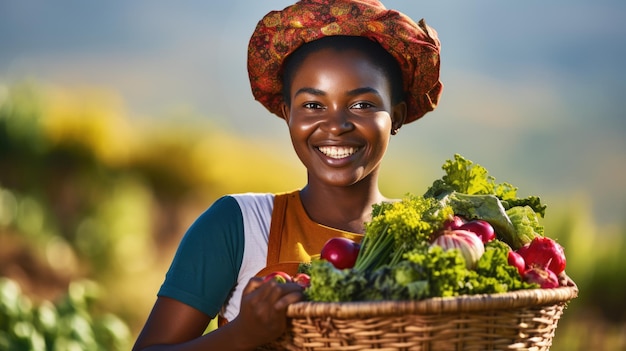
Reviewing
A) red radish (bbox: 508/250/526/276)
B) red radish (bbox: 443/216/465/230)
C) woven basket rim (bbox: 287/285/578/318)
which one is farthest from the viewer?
red radish (bbox: 443/216/465/230)

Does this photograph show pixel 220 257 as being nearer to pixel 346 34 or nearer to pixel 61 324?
pixel 346 34

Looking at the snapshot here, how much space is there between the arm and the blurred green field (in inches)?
129

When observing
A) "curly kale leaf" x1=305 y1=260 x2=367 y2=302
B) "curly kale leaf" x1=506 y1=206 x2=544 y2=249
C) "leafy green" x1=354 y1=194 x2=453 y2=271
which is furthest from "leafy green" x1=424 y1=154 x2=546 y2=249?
"curly kale leaf" x1=305 y1=260 x2=367 y2=302

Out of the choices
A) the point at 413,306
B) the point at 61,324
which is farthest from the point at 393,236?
the point at 61,324

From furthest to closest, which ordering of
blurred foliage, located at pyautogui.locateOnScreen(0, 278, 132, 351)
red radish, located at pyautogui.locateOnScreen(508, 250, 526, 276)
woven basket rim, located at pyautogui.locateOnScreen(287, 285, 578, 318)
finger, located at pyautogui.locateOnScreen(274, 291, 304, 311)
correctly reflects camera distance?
blurred foliage, located at pyautogui.locateOnScreen(0, 278, 132, 351) → red radish, located at pyautogui.locateOnScreen(508, 250, 526, 276) → finger, located at pyautogui.locateOnScreen(274, 291, 304, 311) → woven basket rim, located at pyautogui.locateOnScreen(287, 285, 578, 318)

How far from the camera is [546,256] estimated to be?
8.84 feet

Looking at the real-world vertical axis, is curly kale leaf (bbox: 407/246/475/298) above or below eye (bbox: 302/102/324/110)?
below

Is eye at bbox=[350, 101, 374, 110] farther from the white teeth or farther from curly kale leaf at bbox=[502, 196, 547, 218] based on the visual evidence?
curly kale leaf at bbox=[502, 196, 547, 218]

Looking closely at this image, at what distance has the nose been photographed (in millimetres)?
2885

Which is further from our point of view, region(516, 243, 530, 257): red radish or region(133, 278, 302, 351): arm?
region(516, 243, 530, 257): red radish

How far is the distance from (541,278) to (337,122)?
2.53 ft

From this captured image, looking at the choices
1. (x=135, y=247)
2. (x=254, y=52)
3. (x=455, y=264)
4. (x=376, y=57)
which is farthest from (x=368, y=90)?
(x=135, y=247)

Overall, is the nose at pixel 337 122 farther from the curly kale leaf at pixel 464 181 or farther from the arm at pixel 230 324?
the arm at pixel 230 324

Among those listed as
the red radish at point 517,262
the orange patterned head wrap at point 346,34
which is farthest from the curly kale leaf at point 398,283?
the orange patterned head wrap at point 346,34
